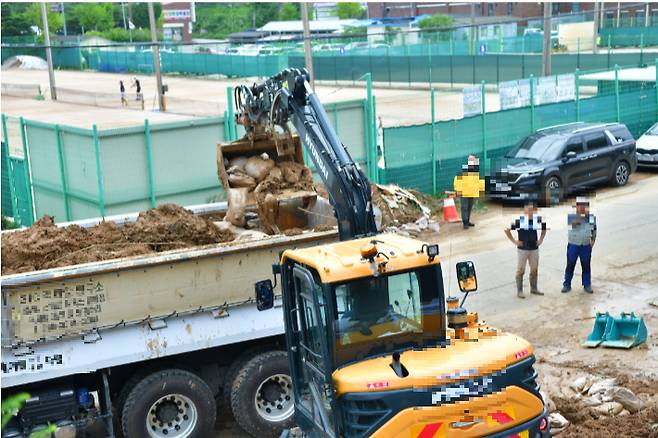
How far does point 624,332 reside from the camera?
39.9 ft

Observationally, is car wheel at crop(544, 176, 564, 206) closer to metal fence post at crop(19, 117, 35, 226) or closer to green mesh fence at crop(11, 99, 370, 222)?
green mesh fence at crop(11, 99, 370, 222)

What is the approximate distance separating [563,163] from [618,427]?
12.9 metres

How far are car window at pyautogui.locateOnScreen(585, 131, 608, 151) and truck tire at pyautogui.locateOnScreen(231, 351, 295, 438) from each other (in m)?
14.3

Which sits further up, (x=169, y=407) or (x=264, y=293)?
(x=264, y=293)

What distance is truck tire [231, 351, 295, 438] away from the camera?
9.77 metres

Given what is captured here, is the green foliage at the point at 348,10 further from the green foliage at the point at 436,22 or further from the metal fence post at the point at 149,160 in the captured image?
the metal fence post at the point at 149,160

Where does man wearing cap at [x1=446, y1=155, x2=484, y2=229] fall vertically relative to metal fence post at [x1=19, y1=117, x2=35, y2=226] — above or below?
below

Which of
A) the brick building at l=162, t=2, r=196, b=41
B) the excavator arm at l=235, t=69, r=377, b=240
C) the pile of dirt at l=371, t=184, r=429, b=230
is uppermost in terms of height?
the brick building at l=162, t=2, r=196, b=41

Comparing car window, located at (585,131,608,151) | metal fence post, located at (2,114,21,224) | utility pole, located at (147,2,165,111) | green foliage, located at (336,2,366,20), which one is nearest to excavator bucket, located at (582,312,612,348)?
car window, located at (585,131,608,151)

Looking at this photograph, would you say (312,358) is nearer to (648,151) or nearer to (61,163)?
(61,163)

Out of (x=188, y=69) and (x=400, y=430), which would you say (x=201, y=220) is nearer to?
(x=400, y=430)

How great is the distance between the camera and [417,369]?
6.93 m

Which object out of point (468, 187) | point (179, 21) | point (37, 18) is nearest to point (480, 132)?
point (468, 187)

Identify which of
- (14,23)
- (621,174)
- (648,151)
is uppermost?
(14,23)
